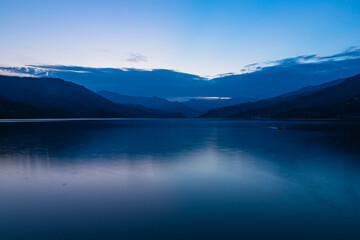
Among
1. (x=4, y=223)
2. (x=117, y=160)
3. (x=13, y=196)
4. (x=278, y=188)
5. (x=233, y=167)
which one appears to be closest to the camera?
(x=4, y=223)

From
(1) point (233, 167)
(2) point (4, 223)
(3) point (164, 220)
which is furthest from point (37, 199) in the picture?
(1) point (233, 167)

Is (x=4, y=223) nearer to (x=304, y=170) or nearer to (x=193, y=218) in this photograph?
(x=193, y=218)

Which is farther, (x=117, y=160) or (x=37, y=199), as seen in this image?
(x=117, y=160)

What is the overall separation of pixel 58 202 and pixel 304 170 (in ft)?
55.9

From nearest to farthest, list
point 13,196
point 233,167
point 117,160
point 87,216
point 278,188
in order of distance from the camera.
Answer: point 87,216, point 13,196, point 278,188, point 233,167, point 117,160

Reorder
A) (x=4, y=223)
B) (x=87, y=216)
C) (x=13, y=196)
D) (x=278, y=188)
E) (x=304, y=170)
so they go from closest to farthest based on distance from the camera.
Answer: (x=4, y=223) < (x=87, y=216) < (x=13, y=196) < (x=278, y=188) < (x=304, y=170)

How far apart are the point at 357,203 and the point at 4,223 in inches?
575

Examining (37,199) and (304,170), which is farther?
(304,170)

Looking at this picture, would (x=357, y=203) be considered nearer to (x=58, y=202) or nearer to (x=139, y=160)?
(x=58, y=202)

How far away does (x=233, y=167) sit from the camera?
20.6m

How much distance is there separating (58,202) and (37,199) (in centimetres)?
128

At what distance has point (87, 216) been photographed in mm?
9688

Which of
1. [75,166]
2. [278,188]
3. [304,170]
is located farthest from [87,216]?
[304,170]

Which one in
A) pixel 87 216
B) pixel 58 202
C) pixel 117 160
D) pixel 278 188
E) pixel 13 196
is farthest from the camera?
pixel 117 160
